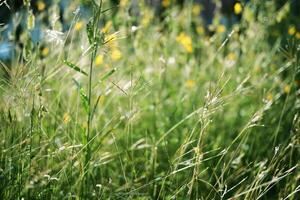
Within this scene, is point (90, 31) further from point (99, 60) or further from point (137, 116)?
point (99, 60)

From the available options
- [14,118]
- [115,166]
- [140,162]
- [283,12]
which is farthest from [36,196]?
[283,12]

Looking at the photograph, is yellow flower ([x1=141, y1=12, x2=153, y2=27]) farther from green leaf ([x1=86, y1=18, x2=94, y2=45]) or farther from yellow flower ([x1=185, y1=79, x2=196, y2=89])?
green leaf ([x1=86, y1=18, x2=94, y2=45])

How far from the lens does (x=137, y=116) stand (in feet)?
6.55

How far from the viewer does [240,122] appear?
107 inches

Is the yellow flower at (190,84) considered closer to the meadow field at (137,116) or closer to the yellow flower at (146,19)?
the meadow field at (137,116)

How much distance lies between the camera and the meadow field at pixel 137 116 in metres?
1.41

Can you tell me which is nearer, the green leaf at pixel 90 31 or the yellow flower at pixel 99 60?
the green leaf at pixel 90 31

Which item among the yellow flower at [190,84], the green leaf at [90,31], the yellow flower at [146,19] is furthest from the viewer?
the yellow flower at [146,19]

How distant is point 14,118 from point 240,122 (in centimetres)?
156

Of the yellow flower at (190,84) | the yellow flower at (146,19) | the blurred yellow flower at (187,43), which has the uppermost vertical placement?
the yellow flower at (146,19)

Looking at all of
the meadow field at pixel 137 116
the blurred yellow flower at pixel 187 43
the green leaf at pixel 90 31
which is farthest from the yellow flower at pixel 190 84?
the green leaf at pixel 90 31

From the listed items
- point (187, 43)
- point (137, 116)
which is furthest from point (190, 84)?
point (137, 116)

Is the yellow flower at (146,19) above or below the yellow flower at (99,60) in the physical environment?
above

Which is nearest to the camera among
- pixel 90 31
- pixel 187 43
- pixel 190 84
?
pixel 90 31
